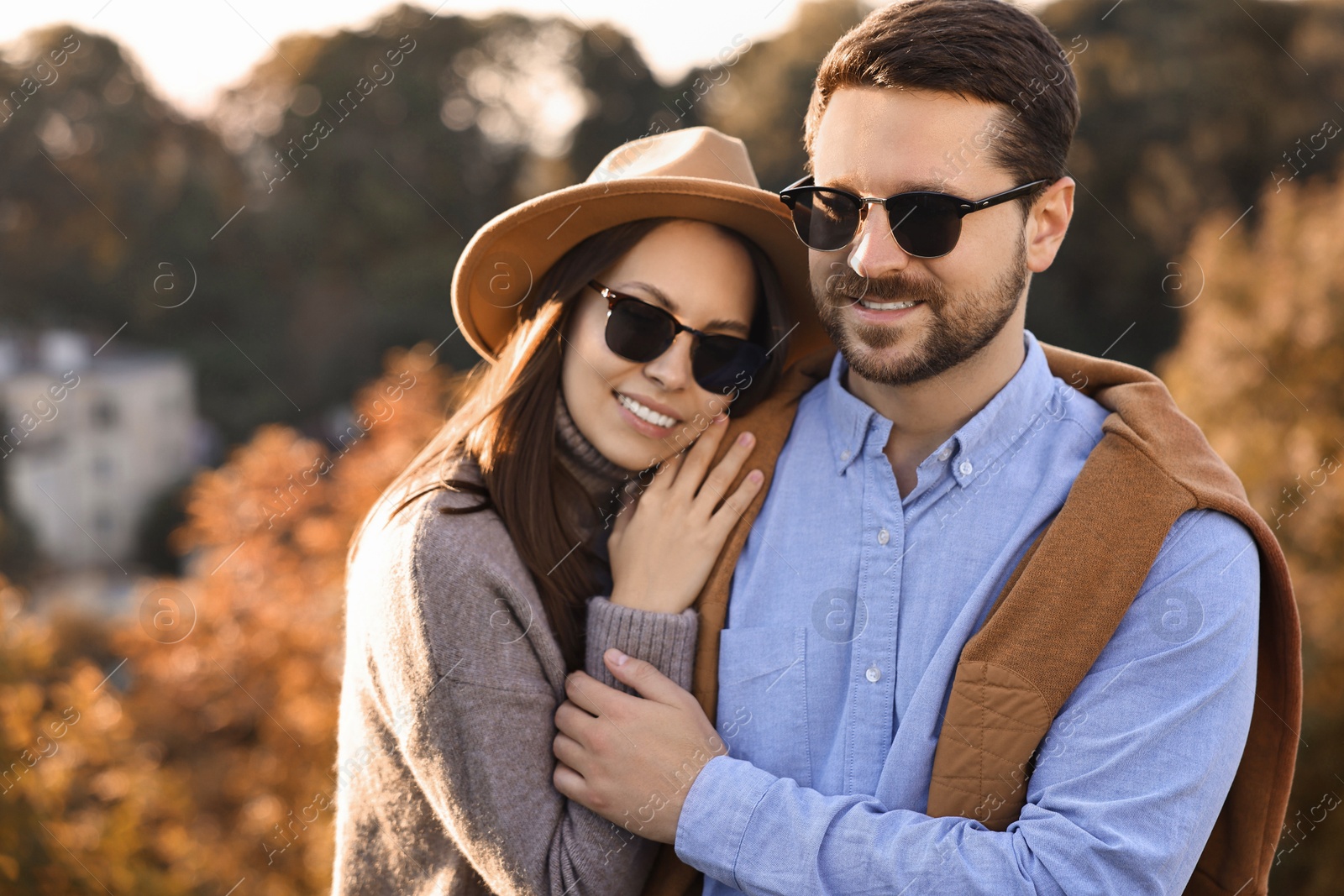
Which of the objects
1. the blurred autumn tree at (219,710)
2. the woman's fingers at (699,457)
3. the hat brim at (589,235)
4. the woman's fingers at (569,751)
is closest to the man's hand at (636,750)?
the woman's fingers at (569,751)

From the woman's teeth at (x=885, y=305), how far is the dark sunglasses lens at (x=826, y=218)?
0.42ft

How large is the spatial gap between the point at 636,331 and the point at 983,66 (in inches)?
35.7

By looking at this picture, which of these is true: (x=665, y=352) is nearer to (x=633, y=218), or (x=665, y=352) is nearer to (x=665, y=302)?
(x=665, y=302)

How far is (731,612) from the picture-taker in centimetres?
209

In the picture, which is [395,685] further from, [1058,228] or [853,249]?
[1058,228]

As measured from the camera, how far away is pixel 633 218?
2258 mm

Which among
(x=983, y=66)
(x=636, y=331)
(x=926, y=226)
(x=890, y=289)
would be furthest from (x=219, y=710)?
(x=983, y=66)

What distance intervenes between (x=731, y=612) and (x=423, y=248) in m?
16.1

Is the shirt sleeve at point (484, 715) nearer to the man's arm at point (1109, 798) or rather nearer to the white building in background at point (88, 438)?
the man's arm at point (1109, 798)

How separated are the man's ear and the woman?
0.54m

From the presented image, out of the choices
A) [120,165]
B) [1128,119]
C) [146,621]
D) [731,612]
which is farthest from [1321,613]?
[120,165]

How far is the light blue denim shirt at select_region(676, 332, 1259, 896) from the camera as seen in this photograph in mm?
1638

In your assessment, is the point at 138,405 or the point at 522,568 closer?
the point at 522,568

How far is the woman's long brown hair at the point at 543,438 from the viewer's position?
2.12 metres
